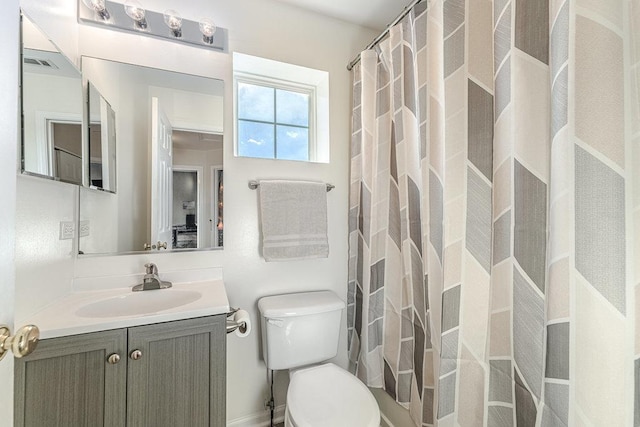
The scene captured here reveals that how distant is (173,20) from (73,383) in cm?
167

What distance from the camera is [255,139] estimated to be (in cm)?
184

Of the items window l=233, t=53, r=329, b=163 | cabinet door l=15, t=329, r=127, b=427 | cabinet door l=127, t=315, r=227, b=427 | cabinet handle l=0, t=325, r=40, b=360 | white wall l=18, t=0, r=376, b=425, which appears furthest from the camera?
window l=233, t=53, r=329, b=163

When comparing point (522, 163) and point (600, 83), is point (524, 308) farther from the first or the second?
point (600, 83)

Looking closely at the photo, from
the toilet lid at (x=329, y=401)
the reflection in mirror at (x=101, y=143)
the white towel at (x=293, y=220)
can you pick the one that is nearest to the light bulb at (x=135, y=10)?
the reflection in mirror at (x=101, y=143)

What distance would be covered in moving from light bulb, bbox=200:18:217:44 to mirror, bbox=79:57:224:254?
0.75 ft

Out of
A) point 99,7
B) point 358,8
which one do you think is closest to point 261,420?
point 99,7

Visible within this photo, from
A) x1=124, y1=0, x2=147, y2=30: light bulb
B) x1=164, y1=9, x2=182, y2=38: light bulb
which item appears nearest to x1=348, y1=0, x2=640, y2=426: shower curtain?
x1=164, y1=9, x2=182, y2=38: light bulb

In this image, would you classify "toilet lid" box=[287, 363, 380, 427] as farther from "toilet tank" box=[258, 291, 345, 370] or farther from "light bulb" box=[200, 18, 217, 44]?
"light bulb" box=[200, 18, 217, 44]

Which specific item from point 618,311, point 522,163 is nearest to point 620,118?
point 522,163

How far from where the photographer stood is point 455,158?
39.5 inches

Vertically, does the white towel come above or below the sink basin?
above

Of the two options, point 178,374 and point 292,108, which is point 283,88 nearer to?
point 292,108

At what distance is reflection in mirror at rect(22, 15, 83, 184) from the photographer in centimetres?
97

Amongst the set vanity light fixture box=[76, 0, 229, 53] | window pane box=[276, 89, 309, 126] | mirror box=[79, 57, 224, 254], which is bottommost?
mirror box=[79, 57, 224, 254]
